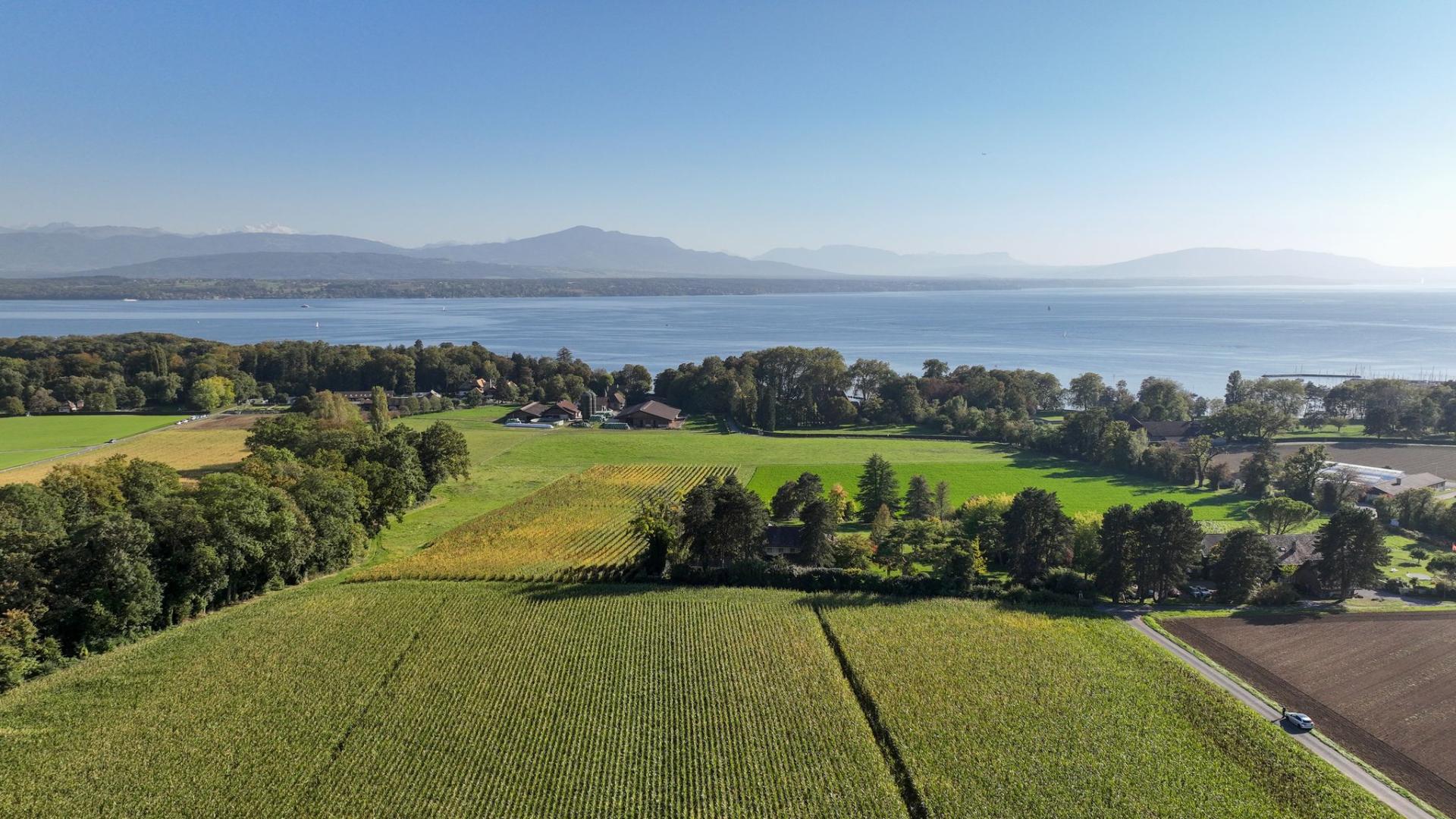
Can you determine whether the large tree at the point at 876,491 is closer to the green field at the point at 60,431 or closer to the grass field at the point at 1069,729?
the grass field at the point at 1069,729

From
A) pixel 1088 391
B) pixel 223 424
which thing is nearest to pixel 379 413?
pixel 223 424

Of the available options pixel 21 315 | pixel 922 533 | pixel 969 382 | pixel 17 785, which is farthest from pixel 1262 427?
pixel 21 315

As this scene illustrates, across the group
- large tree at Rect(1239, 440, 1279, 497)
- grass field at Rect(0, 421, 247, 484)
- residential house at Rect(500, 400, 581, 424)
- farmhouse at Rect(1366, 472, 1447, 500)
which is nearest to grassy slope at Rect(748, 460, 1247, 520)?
large tree at Rect(1239, 440, 1279, 497)

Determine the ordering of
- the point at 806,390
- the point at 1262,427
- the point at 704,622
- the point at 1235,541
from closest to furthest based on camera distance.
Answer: the point at 704,622 → the point at 1235,541 → the point at 1262,427 → the point at 806,390

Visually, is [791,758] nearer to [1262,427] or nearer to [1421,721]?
[1421,721]

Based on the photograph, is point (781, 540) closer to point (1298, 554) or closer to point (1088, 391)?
point (1298, 554)

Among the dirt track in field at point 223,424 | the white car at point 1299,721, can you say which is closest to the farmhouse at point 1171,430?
the white car at point 1299,721
